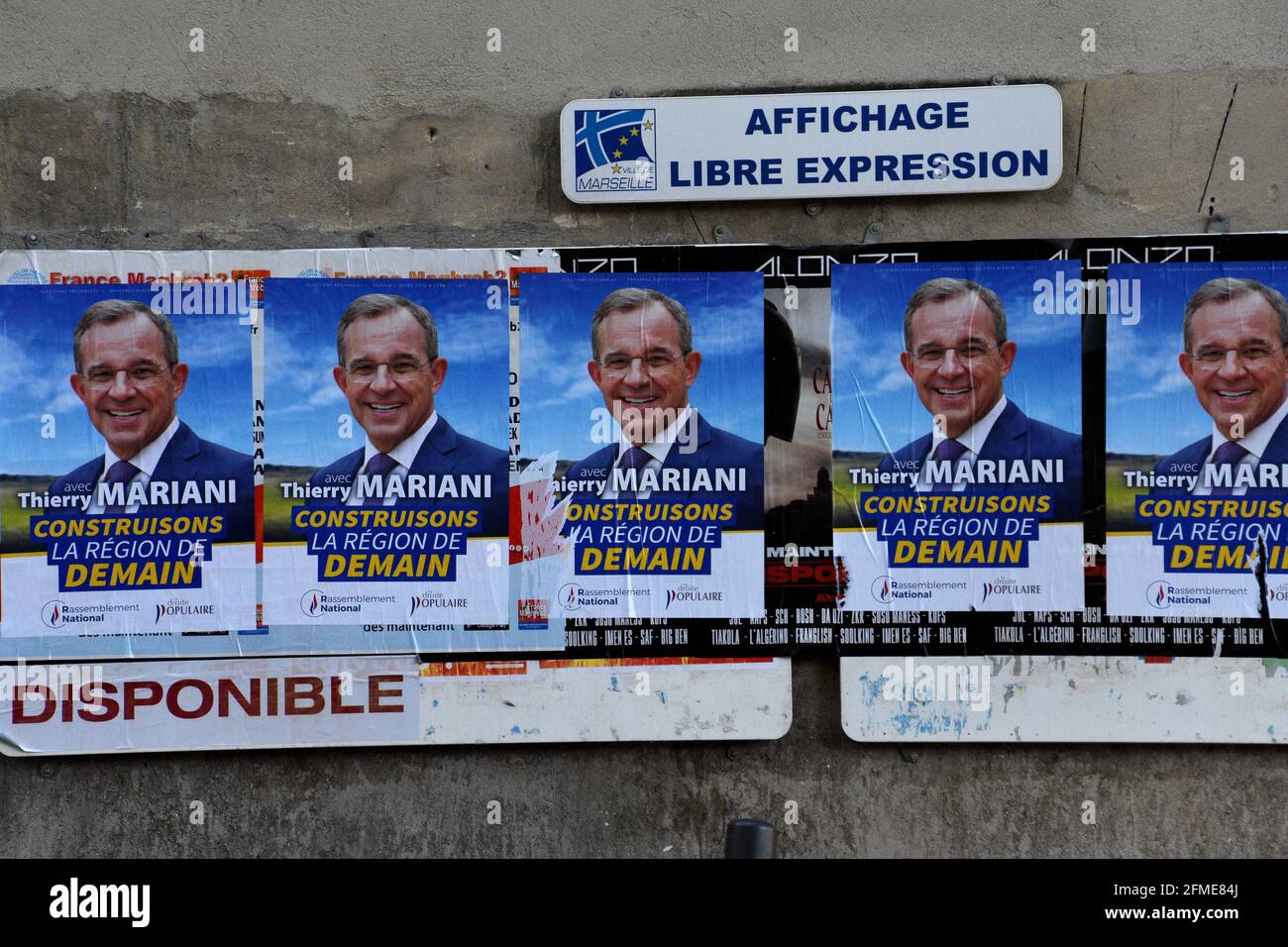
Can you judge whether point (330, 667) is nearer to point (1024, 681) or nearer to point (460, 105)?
point (460, 105)

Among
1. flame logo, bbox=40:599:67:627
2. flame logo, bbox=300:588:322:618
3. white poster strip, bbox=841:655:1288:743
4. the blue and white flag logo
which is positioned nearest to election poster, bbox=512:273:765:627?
the blue and white flag logo

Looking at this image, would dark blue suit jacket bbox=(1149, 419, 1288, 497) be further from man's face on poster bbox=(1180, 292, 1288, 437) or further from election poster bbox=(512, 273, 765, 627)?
election poster bbox=(512, 273, 765, 627)

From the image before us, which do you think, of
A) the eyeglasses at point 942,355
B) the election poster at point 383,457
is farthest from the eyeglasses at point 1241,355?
the election poster at point 383,457

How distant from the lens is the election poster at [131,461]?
17.0 feet

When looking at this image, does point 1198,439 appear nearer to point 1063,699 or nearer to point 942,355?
point 942,355

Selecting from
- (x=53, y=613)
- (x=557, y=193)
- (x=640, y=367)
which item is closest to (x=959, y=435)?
(x=640, y=367)

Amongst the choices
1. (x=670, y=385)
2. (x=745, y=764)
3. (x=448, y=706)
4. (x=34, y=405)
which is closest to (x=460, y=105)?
(x=670, y=385)

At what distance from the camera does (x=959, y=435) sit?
5207mm

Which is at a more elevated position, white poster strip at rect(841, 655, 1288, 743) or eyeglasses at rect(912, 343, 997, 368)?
eyeglasses at rect(912, 343, 997, 368)

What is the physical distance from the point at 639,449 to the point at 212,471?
6.42 ft

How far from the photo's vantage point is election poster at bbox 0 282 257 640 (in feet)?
17.0

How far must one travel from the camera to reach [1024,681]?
5180mm

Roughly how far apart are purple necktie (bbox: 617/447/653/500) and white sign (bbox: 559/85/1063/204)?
114 centimetres

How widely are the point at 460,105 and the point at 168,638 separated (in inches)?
110
